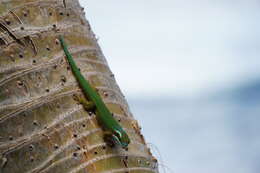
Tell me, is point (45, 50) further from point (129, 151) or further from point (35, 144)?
point (129, 151)

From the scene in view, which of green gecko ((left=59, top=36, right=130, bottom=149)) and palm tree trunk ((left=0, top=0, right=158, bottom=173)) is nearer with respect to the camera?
palm tree trunk ((left=0, top=0, right=158, bottom=173))

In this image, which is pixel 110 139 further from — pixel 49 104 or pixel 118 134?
pixel 49 104

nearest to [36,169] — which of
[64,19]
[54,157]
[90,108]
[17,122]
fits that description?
[54,157]

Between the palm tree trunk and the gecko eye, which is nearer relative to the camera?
the palm tree trunk

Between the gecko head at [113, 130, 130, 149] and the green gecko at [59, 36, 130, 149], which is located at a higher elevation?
the green gecko at [59, 36, 130, 149]

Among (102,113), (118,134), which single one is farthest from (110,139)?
(102,113)

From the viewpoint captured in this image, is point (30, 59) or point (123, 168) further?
point (30, 59)
